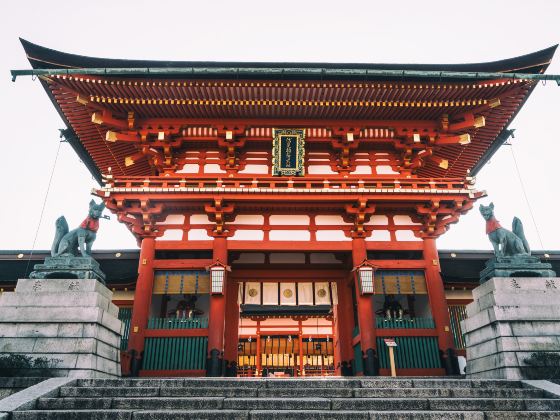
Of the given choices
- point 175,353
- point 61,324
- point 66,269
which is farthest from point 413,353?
point 66,269

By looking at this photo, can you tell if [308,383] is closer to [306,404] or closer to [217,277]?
[306,404]

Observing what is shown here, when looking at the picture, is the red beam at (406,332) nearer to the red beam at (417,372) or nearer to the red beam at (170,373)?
the red beam at (417,372)

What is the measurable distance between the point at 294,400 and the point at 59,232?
6.88 m

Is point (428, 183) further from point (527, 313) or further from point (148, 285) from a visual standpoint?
point (148, 285)

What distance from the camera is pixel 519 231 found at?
9273 mm

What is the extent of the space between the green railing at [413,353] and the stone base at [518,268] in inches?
130

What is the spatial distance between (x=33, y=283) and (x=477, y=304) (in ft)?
32.3

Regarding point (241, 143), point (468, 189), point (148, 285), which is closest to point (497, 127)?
point (468, 189)

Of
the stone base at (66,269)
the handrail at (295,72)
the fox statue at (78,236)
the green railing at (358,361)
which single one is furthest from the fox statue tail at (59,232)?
the green railing at (358,361)

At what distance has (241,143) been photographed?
13.1 metres

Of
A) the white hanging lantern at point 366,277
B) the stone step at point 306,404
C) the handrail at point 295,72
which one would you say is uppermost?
the handrail at point 295,72

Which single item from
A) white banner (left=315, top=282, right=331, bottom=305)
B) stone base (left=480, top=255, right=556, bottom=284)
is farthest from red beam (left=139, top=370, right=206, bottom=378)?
stone base (left=480, top=255, right=556, bottom=284)

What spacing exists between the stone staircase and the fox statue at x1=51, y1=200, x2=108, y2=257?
10.7ft

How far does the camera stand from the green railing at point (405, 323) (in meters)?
11.3
